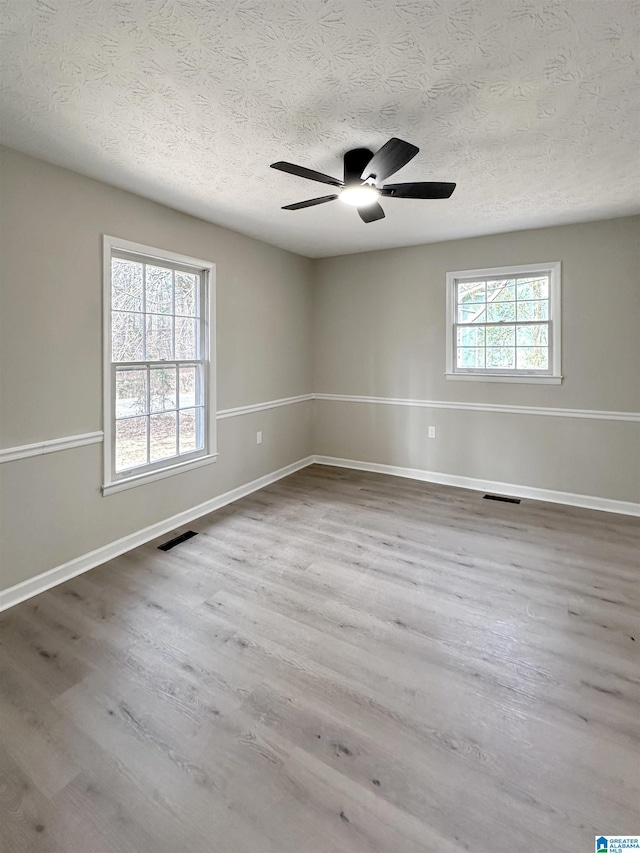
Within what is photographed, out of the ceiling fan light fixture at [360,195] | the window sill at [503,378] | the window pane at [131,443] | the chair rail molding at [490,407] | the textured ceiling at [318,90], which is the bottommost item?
the window pane at [131,443]

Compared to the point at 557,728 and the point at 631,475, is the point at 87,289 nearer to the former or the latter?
the point at 557,728

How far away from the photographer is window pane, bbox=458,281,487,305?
4.34 meters

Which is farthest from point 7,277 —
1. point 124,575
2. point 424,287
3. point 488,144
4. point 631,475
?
point 631,475

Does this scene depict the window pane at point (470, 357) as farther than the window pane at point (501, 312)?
Yes

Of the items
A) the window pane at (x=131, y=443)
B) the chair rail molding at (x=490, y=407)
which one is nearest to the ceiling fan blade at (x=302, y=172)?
the window pane at (x=131, y=443)

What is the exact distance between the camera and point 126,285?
3.07m

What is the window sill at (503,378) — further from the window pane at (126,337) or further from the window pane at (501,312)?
the window pane at (126,337)

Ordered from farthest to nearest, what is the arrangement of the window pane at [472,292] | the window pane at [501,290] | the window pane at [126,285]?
the window pane at [472,292], the window pane at [501,290], the window pane at [126,285]

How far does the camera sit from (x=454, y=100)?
194 centimetres

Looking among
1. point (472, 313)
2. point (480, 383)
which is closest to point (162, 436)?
point (480, 383)

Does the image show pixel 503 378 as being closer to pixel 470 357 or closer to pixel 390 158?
pixel 470 357

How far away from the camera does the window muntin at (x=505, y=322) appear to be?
13.2 feet

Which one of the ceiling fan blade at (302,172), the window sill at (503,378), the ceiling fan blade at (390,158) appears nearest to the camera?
the ceiling fan blade at (390,158)

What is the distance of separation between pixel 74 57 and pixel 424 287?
362 centimetres
